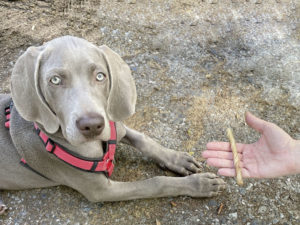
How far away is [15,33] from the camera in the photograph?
477 centimetres

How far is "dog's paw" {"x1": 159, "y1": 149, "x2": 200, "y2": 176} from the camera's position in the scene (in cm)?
335

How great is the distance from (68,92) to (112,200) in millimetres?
1293

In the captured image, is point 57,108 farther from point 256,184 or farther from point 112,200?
point 256,184

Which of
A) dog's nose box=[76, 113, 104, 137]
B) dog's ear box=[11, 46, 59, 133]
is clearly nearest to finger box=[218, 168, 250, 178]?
dog's nose box=[76, 113, 104, 137]

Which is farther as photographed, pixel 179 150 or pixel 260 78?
pixel 260 78

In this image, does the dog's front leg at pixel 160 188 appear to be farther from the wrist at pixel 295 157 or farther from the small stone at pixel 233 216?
the wrist at pixel 295 157

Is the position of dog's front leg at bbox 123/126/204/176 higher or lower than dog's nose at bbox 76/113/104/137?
lower

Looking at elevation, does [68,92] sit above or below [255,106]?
above

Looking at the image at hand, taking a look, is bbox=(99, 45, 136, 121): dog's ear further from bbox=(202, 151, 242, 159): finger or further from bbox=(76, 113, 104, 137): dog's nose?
bbox=(202, 151, 242, 159): finger

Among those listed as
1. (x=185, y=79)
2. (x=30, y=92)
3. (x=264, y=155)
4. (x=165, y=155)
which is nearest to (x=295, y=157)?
(x=264, y=155)

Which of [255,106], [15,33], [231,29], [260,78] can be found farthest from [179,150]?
[15,33]

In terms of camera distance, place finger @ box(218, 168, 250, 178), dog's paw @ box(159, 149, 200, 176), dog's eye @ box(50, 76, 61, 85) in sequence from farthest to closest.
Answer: dog's paw @ box(159, 149, 200, 176) < finger @ box(218, 168, 250, 178) < dog's eye @ box(50, 76, 61, 85)

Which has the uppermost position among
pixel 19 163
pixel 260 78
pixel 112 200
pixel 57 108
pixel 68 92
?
pixel 68 92

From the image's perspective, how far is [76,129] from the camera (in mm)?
2277
